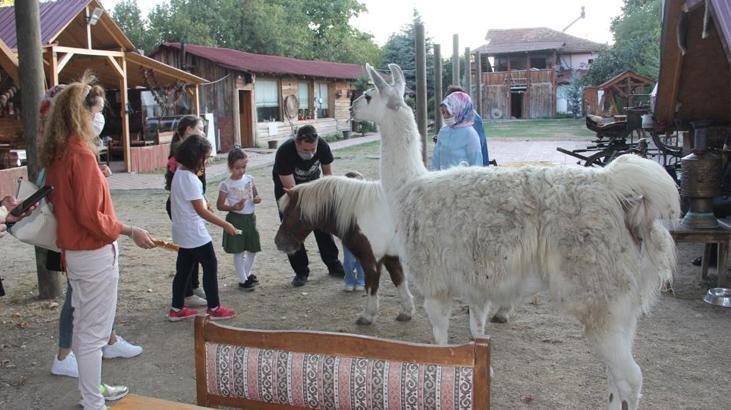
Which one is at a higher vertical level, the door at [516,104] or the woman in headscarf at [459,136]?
the door at [516,104]

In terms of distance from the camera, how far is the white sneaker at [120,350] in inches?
188

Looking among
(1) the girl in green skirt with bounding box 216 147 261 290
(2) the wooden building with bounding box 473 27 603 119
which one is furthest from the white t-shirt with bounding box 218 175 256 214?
(2) the wooden building with bounding box 473 27 603 119

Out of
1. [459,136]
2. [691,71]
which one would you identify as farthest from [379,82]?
[691,71]

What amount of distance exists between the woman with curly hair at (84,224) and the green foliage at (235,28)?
47.0 m

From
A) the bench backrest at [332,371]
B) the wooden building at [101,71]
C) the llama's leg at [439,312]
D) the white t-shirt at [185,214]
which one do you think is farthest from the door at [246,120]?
the bench backrest at [332,371]

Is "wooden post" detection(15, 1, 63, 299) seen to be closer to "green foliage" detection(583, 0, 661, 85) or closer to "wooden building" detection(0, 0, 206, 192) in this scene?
"wooden building" detection(0, 0, 206, 192)

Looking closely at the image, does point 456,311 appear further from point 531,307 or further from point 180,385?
point 180,385

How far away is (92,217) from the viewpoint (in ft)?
10.2

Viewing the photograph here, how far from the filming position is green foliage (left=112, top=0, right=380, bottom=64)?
49.4 meters

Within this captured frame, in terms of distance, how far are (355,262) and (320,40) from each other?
185ft

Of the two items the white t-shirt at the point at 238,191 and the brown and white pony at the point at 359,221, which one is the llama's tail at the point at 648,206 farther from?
the white t-shirt at the point at 238,191

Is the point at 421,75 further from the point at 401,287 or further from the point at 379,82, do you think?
the point at 379,82

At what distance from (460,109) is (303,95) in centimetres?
2549

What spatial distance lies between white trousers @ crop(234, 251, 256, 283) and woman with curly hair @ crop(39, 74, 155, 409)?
121 inches
